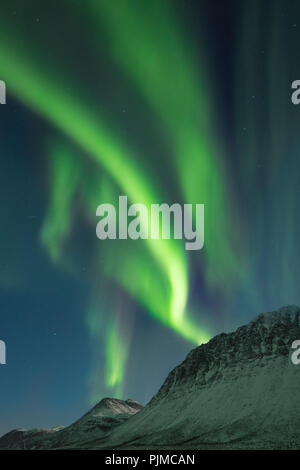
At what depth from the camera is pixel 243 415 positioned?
183m
